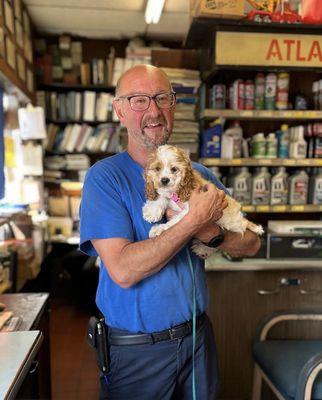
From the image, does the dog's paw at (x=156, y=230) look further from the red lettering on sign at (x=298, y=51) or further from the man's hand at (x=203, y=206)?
the red lettering on sign at (x=298, y=51)

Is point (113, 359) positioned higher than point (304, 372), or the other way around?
point (113, 359)

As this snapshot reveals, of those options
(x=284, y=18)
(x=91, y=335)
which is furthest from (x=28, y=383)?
(x=284, y=18)

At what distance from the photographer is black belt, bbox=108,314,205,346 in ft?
4.03

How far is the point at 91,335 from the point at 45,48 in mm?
3934

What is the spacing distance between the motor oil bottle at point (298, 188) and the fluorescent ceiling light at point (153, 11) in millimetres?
2020

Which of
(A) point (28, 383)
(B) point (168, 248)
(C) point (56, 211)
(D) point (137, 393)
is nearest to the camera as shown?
(B) point (168, 248)

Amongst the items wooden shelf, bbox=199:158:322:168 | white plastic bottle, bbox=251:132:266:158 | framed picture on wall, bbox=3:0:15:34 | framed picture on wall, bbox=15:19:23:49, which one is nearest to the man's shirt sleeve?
wooden shelf, bbox=199:158:322:168

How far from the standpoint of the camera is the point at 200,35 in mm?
2523

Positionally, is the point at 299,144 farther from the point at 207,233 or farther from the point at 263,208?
the point at 207,233

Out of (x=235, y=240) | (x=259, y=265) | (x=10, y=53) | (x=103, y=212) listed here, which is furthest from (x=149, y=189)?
(x=10, y=53)

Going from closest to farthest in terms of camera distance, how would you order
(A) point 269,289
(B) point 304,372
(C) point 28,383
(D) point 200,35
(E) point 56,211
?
(B) point 304,372 → (C) point 28,383 → (A) point 269,289 → (D) point 200,35 → (E) point 56,211

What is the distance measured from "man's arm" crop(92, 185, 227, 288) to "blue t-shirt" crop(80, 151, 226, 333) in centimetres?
6

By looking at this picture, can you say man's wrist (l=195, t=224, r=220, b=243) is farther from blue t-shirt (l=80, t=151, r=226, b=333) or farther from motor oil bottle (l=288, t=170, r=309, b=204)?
motor oil bottle (l=288, t=170, r=309, b=204)

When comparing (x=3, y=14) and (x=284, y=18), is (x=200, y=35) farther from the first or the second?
(x=3, y=14)
